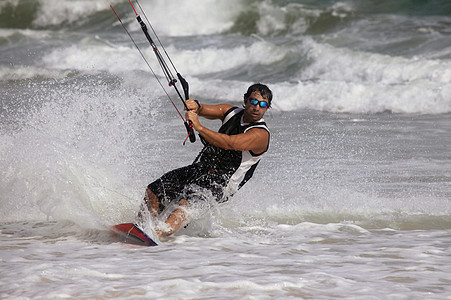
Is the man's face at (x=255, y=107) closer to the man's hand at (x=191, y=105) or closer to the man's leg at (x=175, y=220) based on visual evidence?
the man's hand at (x=191, y=105)

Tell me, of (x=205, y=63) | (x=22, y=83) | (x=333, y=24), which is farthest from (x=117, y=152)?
(x=333, y=24)

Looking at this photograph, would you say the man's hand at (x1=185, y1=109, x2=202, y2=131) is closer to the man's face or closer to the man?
the man

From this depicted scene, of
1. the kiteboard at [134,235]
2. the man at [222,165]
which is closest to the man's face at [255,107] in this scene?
the man at [222,165]

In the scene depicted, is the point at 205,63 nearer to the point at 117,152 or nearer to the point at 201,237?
the point at 117,152

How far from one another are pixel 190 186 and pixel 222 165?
319mm

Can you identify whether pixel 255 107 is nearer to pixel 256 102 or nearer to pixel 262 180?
pixel 256 102

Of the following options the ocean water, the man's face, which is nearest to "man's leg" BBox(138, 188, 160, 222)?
the ocean water

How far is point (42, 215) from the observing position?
229 inches

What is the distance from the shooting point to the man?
195 inches

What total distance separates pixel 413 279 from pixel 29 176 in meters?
3.56

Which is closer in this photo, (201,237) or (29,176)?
(201,237)

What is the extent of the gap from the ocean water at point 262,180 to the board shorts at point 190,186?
148 millimetres

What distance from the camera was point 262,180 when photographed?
717 cm

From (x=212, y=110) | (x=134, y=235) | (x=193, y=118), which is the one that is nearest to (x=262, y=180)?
(x=212, y=110)
